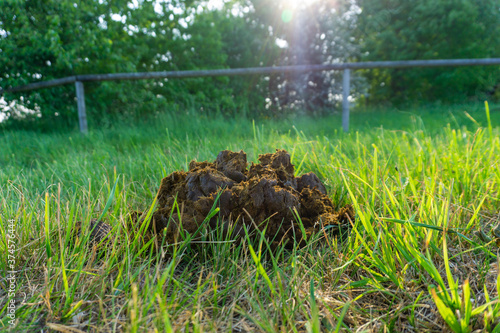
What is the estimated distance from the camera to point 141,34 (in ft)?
31.0

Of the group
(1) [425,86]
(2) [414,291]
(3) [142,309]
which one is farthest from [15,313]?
(1) [425,86]

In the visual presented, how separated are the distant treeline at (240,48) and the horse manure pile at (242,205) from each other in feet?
15.8

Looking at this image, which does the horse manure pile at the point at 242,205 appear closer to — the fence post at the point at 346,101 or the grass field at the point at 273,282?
the grass field at the point at 273,282

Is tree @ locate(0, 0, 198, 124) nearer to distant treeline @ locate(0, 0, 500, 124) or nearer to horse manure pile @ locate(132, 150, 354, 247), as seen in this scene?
distant treeline @ locate(0, 0, 500, 124)

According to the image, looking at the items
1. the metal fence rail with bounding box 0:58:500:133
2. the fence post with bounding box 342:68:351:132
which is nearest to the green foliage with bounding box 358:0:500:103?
the metal fence rail with bounding box 0:58:500:133

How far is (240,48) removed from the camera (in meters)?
11.7

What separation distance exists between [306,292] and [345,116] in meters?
4.83

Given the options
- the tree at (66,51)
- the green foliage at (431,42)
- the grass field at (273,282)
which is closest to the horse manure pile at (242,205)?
the grass field at (273,282)

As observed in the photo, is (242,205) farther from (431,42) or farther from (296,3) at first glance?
(431,42)

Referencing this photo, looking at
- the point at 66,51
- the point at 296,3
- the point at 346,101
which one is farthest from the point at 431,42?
the point at 66,51

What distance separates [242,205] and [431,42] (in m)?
13.8

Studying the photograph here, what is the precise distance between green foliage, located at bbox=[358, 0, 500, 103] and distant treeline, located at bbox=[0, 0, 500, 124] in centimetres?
4

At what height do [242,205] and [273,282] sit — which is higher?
[242,205]

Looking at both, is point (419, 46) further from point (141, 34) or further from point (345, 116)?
point (141, 34)
